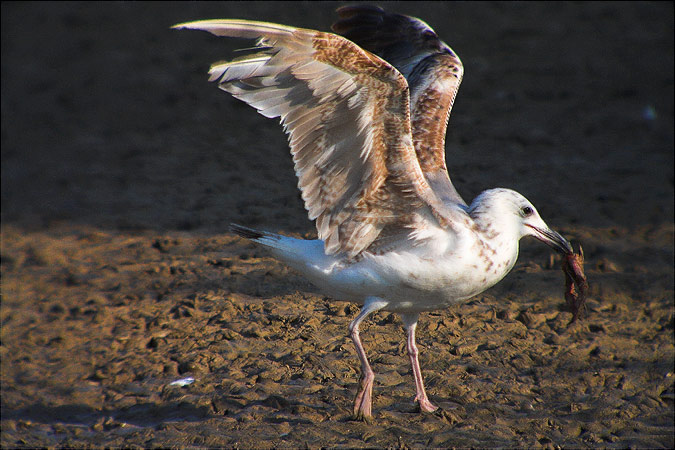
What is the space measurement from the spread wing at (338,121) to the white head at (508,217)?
0.22 meters

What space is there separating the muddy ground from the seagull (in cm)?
59

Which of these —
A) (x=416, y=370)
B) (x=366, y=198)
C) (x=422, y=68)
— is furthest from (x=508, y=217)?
(x=422, y=68)

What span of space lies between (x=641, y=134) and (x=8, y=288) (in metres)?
6.40

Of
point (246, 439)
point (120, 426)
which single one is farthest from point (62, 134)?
point (246, 439)

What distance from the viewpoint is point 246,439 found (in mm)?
3906

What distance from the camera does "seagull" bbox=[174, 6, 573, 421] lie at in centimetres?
354

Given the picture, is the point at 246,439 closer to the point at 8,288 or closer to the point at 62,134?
the point at 8,288

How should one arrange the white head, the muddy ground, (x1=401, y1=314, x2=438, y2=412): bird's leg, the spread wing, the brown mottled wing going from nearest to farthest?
the spread wing
the white head
(x1=401, y1=314, x2=438, y2=412): bird's leg
the muddy ground
the brown mottled wing

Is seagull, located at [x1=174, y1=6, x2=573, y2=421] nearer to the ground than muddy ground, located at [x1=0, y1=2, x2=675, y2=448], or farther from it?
farther from it

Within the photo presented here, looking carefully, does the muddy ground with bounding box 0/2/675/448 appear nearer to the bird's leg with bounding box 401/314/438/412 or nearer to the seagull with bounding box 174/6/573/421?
the bird's leg with bounding box 401/314/438/412

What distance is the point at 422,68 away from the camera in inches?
201

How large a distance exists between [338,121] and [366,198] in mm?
458

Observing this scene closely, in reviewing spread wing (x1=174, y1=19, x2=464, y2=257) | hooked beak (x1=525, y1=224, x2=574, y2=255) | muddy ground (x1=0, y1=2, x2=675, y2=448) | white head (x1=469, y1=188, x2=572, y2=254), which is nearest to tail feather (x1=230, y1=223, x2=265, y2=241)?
spread wing (x1=174, y1=19, x2=464, y2=257)

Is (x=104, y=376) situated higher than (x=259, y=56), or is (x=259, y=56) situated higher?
(x=259, y=56)
